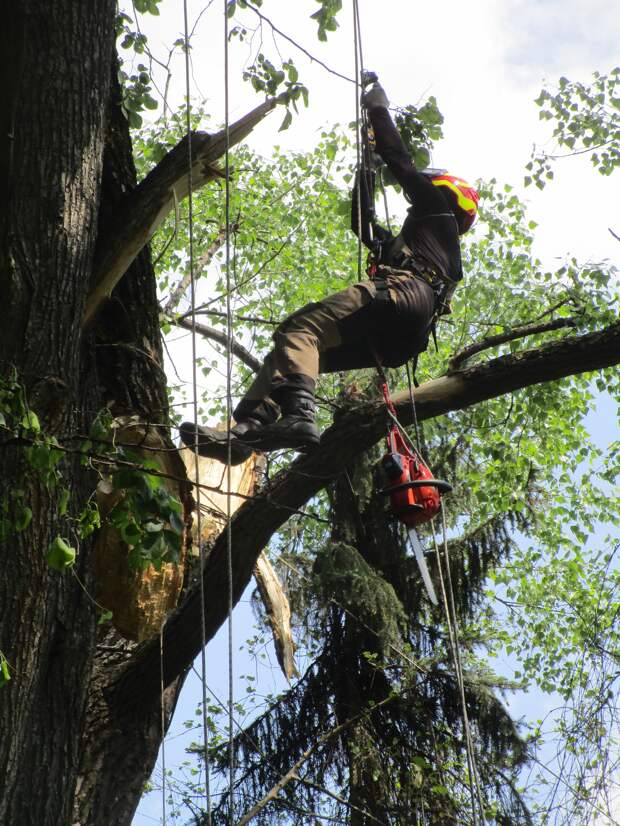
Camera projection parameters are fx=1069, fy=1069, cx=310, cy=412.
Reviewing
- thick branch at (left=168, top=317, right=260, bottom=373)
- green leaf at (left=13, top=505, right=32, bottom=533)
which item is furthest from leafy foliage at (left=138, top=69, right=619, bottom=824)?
green leaf at (left=13, top=505, right=32, bottom=533)

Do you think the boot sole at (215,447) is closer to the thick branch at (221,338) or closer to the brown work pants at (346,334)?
the brown work pants at (346,334)

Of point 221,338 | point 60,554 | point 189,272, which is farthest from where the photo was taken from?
point 189,272

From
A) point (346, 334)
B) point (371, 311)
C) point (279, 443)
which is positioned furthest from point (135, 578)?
point (371, 311)

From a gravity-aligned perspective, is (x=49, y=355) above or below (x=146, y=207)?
below

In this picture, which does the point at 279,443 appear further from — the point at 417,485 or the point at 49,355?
the point at 49,355

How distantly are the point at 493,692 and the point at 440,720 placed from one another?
542mm

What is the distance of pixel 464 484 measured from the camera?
9.81m

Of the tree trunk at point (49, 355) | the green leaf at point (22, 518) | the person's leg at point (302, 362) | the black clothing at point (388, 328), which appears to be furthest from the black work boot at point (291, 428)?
the green leaf at point (22, 518)

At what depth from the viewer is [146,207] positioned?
4.65m

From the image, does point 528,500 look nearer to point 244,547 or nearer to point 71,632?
point 244,547

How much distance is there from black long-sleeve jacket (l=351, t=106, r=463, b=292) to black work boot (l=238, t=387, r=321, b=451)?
1.01 meters

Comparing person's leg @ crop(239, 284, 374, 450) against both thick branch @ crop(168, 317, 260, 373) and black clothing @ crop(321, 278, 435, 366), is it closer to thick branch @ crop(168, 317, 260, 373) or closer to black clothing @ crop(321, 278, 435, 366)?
black clothing @ crop(321, 278, 435, 366)

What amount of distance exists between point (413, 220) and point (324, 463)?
1.36m

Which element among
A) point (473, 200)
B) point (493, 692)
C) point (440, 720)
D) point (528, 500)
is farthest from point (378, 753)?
point (473, 200)
